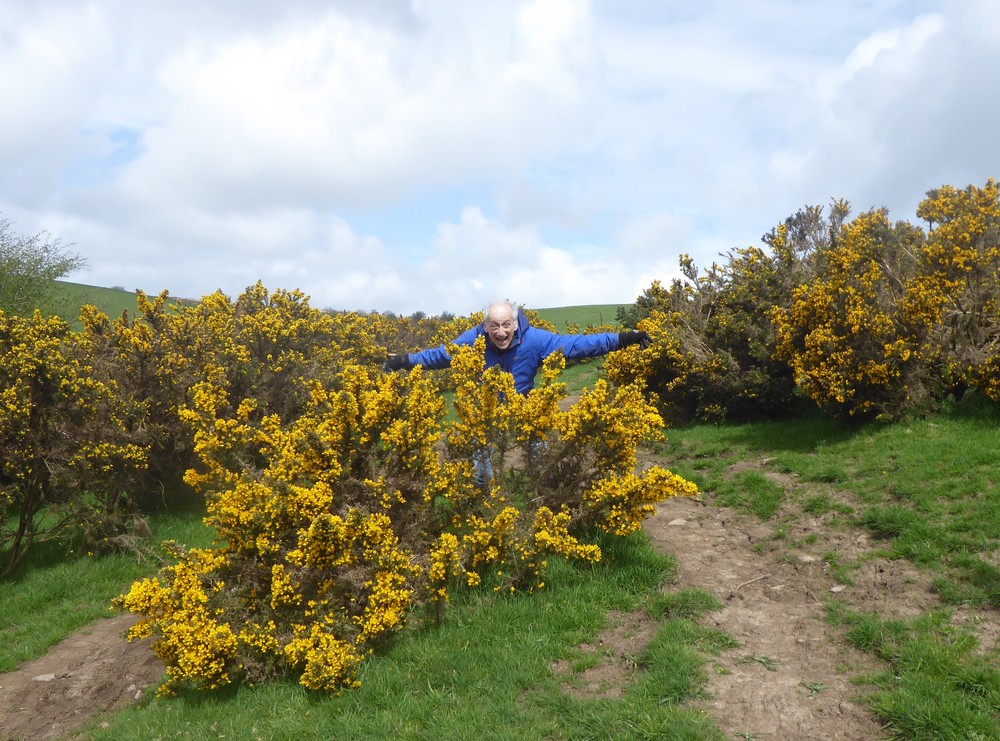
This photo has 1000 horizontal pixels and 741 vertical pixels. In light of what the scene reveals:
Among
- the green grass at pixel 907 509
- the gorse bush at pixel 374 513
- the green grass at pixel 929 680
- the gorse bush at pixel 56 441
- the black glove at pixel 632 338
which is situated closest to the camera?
the green grass at pixel 929 680

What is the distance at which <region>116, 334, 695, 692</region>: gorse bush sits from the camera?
4.59 m

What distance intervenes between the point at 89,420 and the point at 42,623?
7.56 ft

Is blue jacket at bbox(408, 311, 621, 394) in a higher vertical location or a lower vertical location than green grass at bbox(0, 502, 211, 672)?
higher

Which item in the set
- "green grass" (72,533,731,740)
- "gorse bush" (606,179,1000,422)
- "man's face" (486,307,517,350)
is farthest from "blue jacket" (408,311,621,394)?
"green grass" (72,533,731,740)

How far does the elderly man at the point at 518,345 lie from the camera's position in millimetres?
6254

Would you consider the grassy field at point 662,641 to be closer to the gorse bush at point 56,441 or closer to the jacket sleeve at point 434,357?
the gorse bush at point 56,441

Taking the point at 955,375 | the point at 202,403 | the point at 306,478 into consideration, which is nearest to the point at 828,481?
the point at 955,375

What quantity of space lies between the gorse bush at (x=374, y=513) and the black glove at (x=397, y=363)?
0.19 m

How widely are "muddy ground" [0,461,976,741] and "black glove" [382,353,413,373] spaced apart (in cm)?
288

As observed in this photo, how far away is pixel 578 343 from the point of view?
635 cm

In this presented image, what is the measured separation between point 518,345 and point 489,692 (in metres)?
3.26

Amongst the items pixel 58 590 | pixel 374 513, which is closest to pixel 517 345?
pixel 374 513

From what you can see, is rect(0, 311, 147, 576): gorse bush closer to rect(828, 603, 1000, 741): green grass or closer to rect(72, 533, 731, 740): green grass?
rect(72, 533, 731, 740): green grass

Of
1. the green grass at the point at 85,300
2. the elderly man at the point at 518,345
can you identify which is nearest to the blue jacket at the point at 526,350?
the elderly man at the point at 518,345
